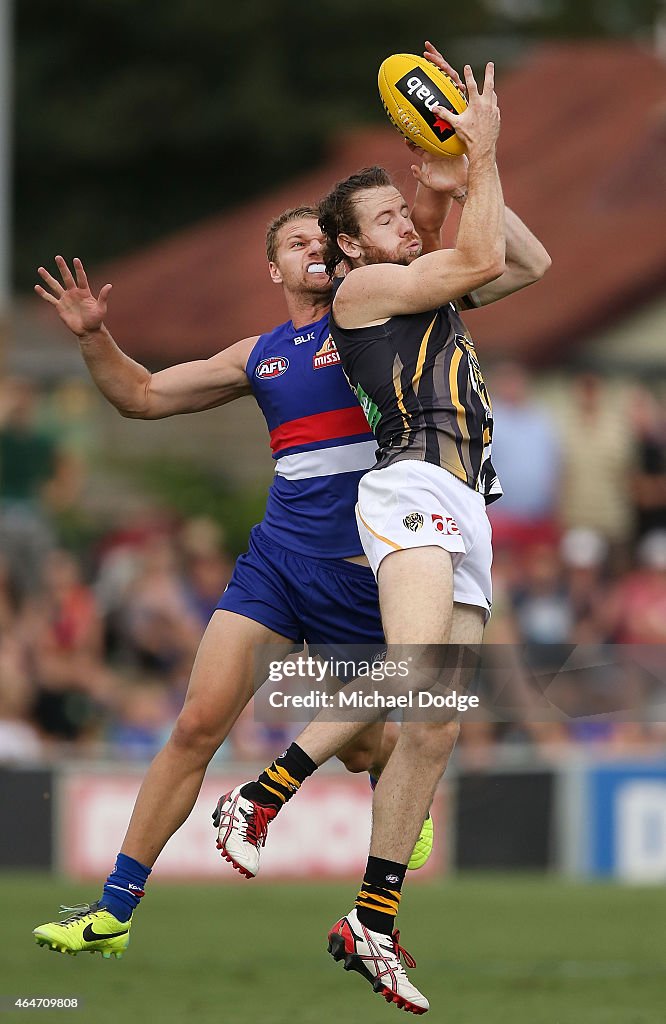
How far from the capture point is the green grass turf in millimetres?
9617

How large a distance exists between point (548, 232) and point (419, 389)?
50.0 feet

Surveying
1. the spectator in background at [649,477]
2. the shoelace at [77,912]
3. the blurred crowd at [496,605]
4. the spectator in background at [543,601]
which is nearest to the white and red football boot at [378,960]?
the shoelace at [77,912]

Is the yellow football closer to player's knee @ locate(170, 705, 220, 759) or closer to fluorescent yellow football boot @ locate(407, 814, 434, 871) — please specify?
player's knee @ locate(170, 705, 220, 759)

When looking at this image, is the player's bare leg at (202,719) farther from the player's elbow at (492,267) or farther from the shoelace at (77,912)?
the player's elbow at (492,267)

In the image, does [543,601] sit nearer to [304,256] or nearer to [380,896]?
[304,256]

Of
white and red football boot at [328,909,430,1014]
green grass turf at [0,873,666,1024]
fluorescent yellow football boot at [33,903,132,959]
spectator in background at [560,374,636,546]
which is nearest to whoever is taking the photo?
white and red football boot at [328,909,430,1014]

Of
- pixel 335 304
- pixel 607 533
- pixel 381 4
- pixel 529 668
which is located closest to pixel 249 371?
pixel 335 304

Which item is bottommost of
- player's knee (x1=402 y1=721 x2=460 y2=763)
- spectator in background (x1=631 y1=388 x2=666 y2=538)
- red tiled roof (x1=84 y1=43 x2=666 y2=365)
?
player's knee (x1=402 y1=721 x2=460 y2=763)

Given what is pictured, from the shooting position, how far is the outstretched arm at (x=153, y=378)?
765cm

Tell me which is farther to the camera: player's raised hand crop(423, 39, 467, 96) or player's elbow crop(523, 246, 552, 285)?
player's elbow crop(523, 246, 552, 285)

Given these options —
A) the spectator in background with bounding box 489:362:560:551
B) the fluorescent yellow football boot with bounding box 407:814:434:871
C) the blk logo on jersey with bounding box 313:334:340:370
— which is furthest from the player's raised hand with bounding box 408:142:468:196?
the spectator in background with bounding box 489:362:560:551

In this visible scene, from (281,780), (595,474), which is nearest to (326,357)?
(281,780)

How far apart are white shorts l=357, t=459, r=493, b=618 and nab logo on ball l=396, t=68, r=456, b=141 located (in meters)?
1.13

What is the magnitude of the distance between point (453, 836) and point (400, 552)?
7.81m
